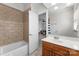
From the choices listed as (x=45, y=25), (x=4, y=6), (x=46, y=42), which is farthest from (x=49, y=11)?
(x=4, y=6)

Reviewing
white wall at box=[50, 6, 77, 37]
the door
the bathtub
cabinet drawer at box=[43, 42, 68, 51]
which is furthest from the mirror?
the bathtub

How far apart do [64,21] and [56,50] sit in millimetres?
785

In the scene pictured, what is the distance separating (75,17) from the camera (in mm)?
1745

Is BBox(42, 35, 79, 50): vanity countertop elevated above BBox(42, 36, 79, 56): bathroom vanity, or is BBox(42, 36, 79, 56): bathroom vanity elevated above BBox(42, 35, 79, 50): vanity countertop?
BBox(42, 35, 79, 50): vanity countertop

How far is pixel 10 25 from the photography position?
2.75 meters

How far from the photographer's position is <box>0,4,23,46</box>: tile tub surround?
2.47 meters

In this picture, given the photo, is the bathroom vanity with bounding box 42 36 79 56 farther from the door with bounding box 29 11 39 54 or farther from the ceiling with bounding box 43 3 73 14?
the door with bounding box 29 11 39 54

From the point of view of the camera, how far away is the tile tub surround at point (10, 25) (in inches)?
97.3

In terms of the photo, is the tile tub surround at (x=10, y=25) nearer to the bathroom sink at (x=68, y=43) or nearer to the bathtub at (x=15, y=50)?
the bathtub at (x=15, y=50)

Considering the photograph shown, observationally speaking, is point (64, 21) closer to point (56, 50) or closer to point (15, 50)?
point (56, 50)

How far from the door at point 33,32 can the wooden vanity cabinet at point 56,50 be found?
3.40ft

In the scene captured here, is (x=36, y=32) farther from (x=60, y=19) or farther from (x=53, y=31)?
(x=60, y=19)

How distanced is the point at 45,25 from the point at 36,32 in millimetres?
744

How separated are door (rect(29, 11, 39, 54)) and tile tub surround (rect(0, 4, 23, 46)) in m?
0.57
